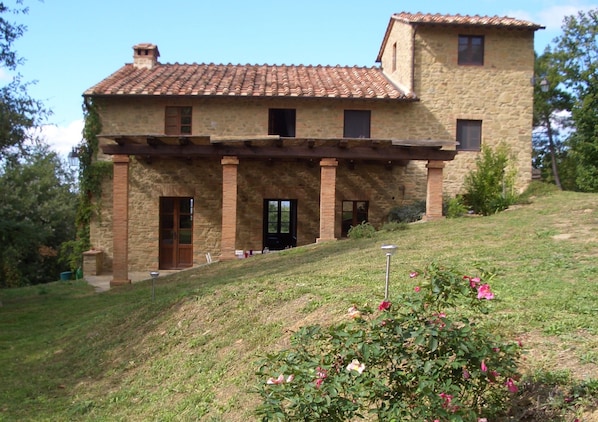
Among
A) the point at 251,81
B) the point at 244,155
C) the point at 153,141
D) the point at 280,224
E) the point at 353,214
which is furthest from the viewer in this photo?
the point at 280,224

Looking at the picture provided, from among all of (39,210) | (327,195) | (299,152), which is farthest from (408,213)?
(39,210)

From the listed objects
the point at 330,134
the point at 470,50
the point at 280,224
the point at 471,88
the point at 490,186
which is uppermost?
the point at 470,50

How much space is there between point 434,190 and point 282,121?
224 inches

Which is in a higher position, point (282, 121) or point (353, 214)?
point (282, 121)

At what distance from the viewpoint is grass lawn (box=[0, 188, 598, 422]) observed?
15.3 feet

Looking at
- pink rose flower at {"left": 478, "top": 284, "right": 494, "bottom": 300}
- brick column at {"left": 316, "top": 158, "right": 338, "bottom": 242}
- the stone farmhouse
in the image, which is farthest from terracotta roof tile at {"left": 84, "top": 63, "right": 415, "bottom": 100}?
pink rose flower at {"left": 478, "top": 284, "right": 494, "bottom": 300}

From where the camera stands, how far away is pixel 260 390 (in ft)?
11.2

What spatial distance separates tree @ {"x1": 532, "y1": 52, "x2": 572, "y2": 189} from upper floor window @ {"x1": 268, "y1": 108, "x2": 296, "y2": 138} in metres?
18.0

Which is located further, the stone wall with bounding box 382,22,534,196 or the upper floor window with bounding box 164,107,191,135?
the stone wall with bounding box 382,22,534,196

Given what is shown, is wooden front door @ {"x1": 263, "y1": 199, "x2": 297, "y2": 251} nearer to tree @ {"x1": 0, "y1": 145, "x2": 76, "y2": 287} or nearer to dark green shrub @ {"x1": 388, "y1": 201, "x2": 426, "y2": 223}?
dark green shrub @ {"x1": 388, "y1": 201, "x2": 426, "y2": 223}

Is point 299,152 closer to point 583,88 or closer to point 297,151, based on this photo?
point 297,151

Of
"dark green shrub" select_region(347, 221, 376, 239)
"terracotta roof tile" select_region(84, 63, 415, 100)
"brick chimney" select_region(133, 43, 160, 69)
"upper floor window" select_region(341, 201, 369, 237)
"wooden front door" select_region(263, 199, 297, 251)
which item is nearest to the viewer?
"dark green shrub" select_region(347, 221, 376, 239)

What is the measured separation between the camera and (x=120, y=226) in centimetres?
1462

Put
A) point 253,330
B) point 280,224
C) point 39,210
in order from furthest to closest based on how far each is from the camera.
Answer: point 39,210, point 280,224, point 253,330
